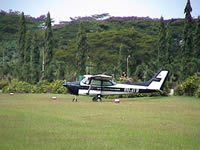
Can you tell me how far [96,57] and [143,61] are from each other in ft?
15.7

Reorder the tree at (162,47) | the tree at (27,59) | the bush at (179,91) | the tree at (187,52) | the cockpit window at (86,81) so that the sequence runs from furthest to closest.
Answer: the tree at (27,59) < the tree at (162,47) < the tree at (187,52) < the bush at (179,91) < the cockpit window at (86,81)

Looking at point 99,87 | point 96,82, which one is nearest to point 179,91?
point 99,87

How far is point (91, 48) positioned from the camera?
51.1 meters

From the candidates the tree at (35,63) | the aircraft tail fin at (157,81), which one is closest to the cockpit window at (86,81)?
the aircraft tail fin at (157,81)

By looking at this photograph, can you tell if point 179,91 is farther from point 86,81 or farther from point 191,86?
point 86,81

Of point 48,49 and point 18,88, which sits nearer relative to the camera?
point 18,88

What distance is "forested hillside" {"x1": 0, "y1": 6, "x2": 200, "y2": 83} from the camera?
3891cm

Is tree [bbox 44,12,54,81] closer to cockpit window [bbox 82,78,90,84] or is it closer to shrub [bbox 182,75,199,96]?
shrub [bbox 182,75,199,96]

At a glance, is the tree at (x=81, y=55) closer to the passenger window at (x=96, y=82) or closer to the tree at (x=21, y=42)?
the tree at (x=21, y=42)

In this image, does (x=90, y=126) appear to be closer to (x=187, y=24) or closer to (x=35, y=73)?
(x=187, y=24)

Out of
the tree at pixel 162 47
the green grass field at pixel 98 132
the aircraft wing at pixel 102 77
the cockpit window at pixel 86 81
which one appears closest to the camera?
the green grass field at pixel 98 132

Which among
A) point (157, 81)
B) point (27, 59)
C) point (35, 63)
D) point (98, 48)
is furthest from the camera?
point (98, 48)

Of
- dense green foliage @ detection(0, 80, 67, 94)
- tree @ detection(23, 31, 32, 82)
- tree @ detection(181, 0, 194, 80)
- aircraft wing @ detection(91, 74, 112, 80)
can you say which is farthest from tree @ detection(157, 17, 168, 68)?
aircraft wing @ detection(91, 74, 112, 80)

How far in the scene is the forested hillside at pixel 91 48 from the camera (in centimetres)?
3891
